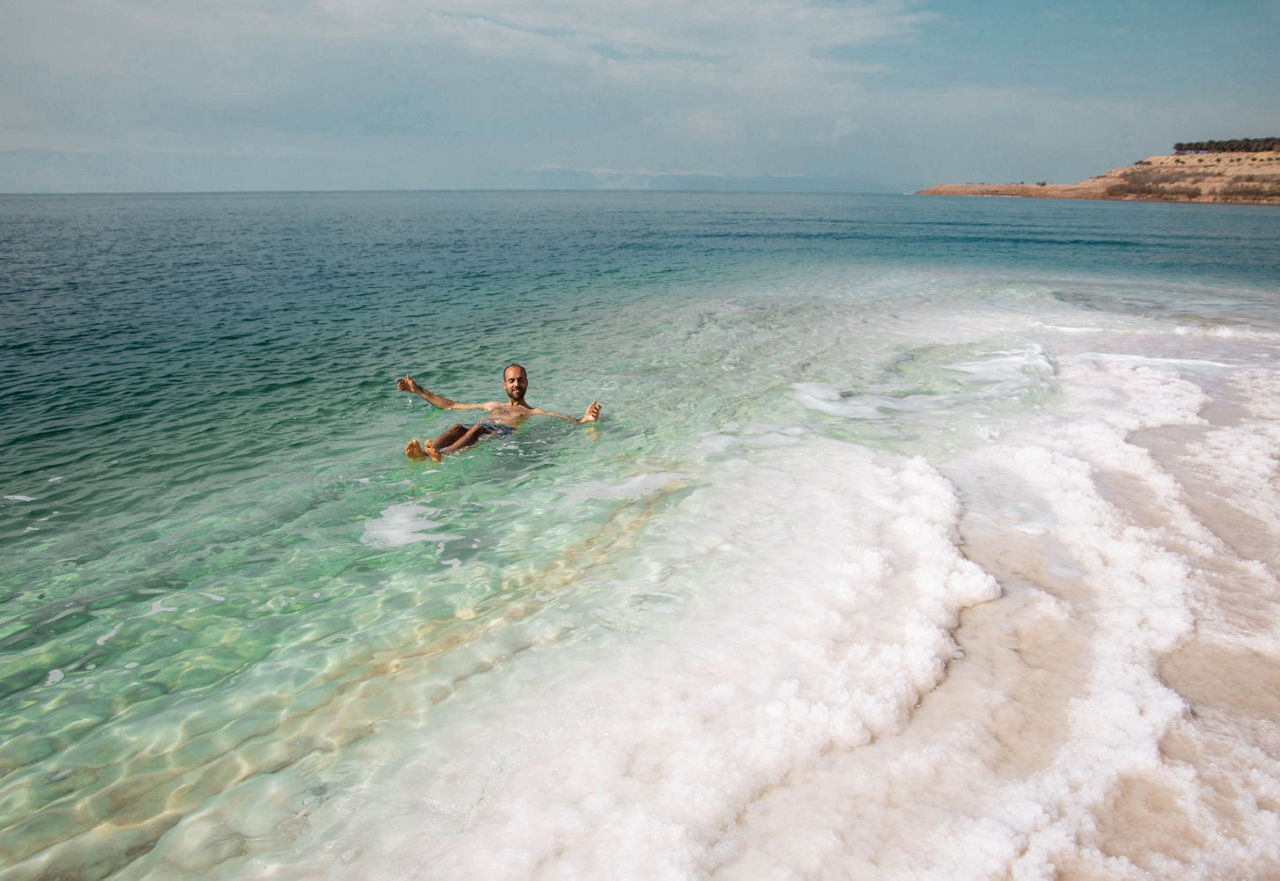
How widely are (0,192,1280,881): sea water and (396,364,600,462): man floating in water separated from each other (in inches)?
10.6

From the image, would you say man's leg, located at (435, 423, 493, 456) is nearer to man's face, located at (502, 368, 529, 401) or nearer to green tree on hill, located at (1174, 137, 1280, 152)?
man's face, located at (502, 368, 529, 401)

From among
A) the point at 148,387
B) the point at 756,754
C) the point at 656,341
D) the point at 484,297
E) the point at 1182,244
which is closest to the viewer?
the point at 756,754

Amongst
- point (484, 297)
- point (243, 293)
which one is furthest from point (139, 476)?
point (243, 293)

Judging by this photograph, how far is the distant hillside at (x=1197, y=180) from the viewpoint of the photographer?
127m

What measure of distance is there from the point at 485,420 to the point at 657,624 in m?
5.92

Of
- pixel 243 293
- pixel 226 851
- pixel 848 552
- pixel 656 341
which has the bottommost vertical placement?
pixel 226 851

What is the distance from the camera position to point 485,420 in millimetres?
10617

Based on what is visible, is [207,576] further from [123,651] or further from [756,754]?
[756,754]

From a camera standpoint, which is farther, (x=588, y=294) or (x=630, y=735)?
(x=588, y=294)

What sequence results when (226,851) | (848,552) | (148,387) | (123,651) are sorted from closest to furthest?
1. (226,851)
2. (123,651)
3. (848,552)
4. (148,387)

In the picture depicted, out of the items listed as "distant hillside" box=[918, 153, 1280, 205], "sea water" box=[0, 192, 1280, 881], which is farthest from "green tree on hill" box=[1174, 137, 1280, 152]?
"sea water" box=[0, 192, 1280, 881]

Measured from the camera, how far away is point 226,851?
3824mm

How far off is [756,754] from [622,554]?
3.15 meters

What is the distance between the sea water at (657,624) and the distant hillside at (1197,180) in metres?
164
